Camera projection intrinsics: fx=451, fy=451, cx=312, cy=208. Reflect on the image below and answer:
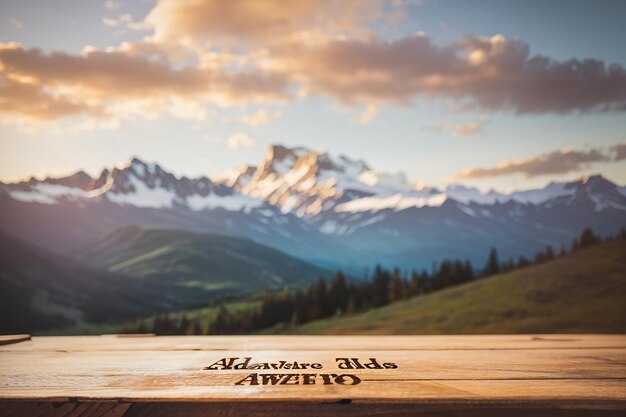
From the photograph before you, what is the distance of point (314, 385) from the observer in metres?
1.94

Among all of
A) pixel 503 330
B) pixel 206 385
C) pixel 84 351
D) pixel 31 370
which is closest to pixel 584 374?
pixel 206 385

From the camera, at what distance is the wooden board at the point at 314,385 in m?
1.64

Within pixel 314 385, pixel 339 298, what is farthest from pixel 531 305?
pixel 314 385

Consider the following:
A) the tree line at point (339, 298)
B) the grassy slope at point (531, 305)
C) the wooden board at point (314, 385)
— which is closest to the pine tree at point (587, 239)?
the tree line at point (339, 298)

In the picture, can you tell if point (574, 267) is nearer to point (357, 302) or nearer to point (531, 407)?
point (357, 302)

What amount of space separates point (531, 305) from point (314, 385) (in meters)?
95.5

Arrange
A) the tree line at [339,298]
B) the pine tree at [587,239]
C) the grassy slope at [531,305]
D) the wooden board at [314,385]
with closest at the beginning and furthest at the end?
the wooden board at [314,385] → the grassy slope at [531,305] → the pine tree at [587,239] → the tree line at [339,298]

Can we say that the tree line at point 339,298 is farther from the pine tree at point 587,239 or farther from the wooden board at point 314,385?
the wooden board at point 314,385

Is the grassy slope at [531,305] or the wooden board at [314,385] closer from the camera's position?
the wooden board at [314,385]

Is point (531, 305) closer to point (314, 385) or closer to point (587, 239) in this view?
point (587, 239)

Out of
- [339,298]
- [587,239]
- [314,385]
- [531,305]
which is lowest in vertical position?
[339,298]

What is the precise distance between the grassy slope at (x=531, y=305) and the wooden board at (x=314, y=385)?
73531mm

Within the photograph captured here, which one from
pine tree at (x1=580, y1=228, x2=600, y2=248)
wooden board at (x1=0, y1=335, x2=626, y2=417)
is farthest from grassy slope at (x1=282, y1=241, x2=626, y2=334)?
wooden board at (x1=0, y1=335, x2=626, y2=417)

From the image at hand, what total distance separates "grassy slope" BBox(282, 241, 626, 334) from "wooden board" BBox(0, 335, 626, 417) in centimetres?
7353
